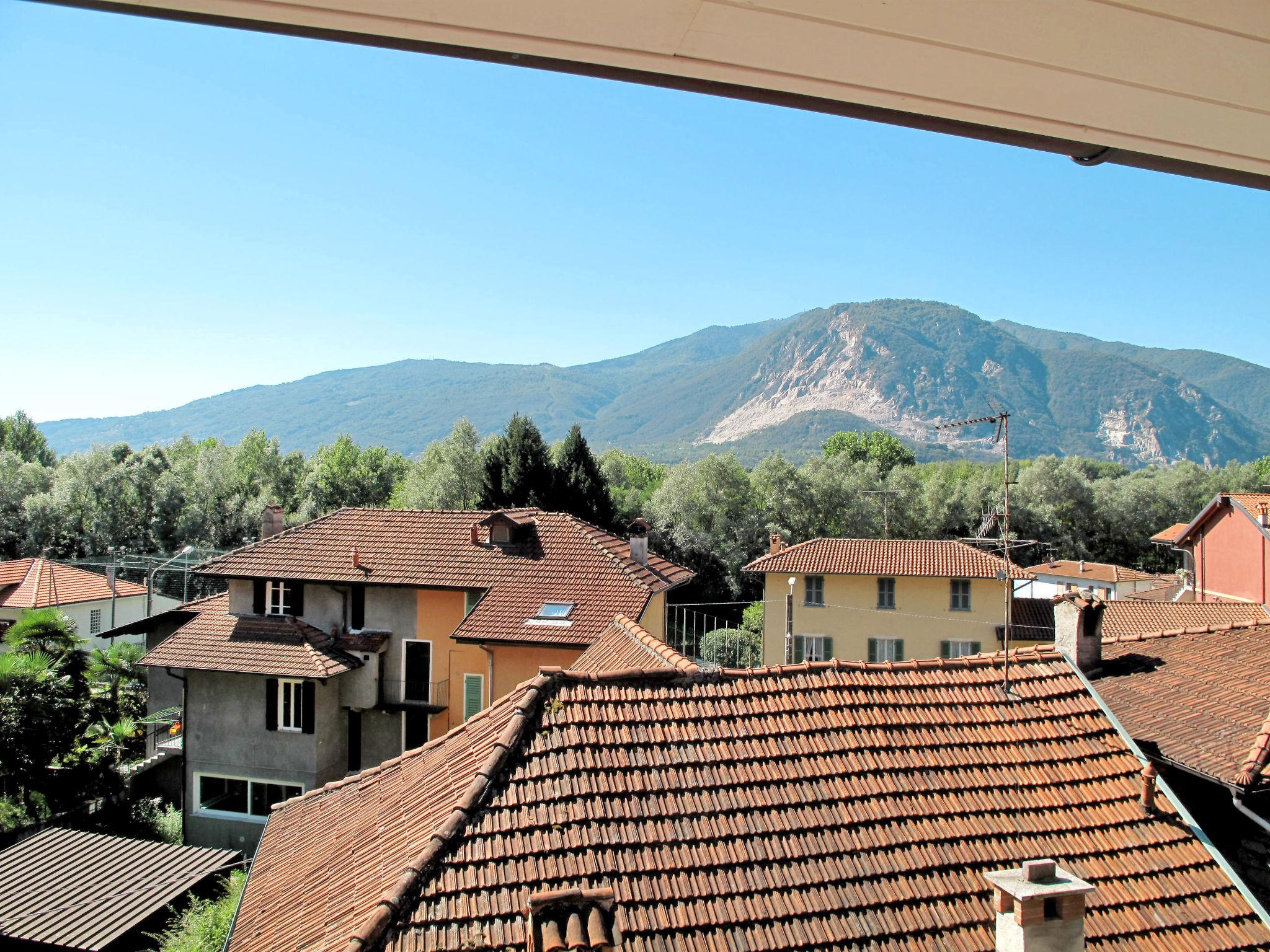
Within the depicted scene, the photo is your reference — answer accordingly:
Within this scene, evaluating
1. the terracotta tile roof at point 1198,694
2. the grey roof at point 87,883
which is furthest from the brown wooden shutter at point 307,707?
the terracotta tile roof at point 1198,694

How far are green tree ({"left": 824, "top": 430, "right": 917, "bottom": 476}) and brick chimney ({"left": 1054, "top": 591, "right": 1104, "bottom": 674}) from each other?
65881 mm

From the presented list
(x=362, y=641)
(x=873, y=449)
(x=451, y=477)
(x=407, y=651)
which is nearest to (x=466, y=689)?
(x=407, y=651)

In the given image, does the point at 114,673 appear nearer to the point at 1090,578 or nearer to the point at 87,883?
the point at 87,883

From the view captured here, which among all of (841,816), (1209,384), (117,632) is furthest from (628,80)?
(1209,384)

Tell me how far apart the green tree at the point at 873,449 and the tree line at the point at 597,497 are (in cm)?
1884

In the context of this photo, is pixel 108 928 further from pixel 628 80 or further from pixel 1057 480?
pixel 1057 480

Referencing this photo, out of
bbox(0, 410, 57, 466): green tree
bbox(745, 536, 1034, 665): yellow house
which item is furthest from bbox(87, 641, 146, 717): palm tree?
bbox(0, 410, 57, 466): green tree

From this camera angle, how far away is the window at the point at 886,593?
2867 centimetres

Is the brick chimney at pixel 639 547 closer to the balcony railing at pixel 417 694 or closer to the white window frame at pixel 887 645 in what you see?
the balcony railing at pixel 417 694

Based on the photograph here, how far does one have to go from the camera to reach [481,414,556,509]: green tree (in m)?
39.7

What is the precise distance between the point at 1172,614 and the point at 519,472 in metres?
27.6

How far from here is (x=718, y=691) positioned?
7781 millimetres

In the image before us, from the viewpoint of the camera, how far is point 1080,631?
998 centimetres

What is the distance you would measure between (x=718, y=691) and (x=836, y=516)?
4209 cm
